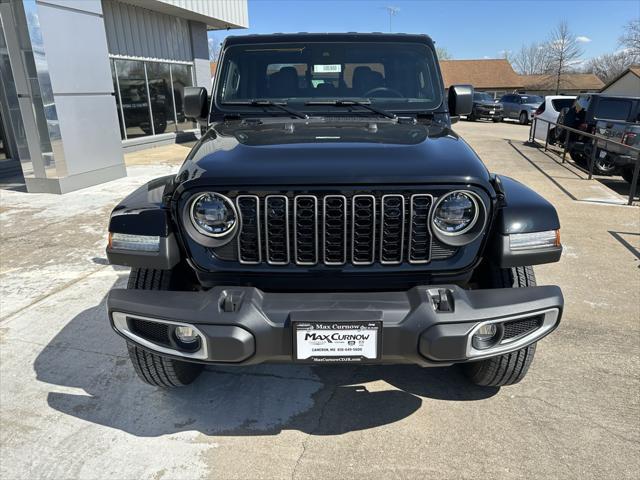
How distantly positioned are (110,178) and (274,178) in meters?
7.96

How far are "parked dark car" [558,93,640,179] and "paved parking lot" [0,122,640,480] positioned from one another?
21.5 feet

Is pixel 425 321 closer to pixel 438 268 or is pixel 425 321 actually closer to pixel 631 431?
pixel 438 268

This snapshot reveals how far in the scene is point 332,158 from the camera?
2.29 metres

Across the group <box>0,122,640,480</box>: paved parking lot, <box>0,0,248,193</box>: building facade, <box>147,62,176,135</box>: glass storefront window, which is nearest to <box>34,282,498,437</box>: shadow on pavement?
<box>0,122,640,480</box>: paved parking lot

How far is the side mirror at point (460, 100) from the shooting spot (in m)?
3.62

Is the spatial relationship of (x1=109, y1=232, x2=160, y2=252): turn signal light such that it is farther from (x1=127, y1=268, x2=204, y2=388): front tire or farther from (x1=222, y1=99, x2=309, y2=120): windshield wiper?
(x1=222, y1=99, x2=309, y2=120): windshield wiper

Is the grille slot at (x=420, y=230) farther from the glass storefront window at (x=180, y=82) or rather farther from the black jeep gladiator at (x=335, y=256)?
the glass storefront window at (x=180, y=82)

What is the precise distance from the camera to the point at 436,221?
224cm

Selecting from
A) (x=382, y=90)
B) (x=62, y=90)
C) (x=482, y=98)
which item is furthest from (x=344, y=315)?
(x=482, y=98)

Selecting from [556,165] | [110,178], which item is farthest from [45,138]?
[556,165]

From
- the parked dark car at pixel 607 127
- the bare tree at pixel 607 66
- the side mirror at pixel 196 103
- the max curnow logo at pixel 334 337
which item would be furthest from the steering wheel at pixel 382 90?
the bare tree at pixel 607 66

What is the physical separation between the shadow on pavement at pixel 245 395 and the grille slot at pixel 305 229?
3.22ft

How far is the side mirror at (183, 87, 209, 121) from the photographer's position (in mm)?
3629

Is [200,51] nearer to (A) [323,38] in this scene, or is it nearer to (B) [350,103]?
(A) [323,38]
